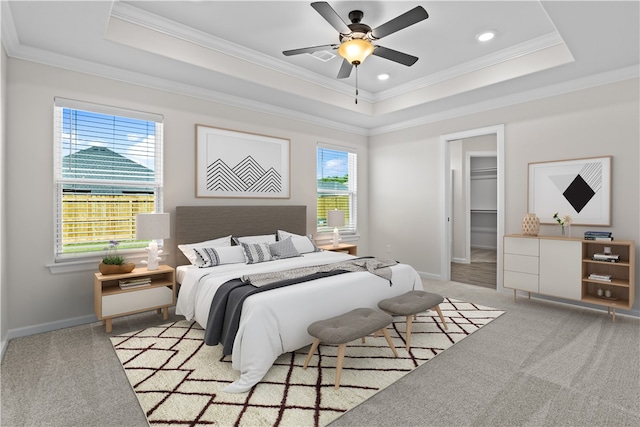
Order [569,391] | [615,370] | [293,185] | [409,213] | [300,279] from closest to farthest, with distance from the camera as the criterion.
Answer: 1. [569,391]
2. [615,370]
3. [300,279]
4. [293,185]
5. [409,213]

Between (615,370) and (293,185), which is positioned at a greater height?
(293,185)

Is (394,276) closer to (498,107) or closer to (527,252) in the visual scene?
(527,252)

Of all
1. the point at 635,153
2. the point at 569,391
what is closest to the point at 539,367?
the point at 569,391

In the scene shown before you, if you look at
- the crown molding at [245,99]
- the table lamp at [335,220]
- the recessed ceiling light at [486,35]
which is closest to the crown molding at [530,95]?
the crown molding at [245,99]

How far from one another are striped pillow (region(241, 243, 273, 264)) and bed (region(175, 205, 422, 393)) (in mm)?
76

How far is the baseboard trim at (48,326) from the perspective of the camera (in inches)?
122

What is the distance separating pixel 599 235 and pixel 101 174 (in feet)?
18.4

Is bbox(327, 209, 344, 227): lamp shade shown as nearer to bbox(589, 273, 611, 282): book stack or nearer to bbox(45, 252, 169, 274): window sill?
bbox(45, 252, 169, 274): window sill

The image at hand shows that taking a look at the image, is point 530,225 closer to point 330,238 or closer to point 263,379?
point 330,238

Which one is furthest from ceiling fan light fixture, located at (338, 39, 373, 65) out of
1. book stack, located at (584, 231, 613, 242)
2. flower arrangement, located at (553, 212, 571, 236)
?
book stack, located at (584, 231, 613, 242)

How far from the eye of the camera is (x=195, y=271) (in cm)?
345

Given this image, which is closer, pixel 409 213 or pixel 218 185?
pixel 218 185

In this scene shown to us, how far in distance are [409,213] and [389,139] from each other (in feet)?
4.77

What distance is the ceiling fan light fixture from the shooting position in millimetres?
2892
